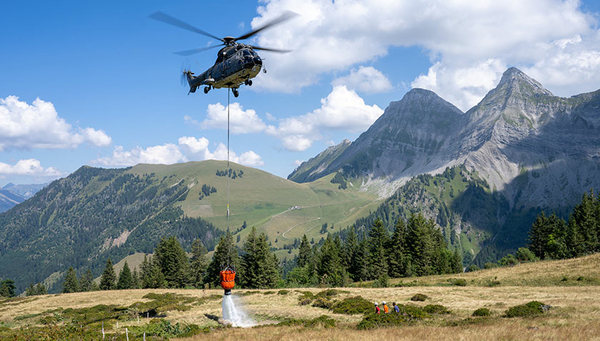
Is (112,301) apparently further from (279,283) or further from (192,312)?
(279,283)

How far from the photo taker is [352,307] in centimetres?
3759

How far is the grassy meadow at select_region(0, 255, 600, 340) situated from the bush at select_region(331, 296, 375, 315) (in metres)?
0.88

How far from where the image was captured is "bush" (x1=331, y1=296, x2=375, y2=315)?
119 feet

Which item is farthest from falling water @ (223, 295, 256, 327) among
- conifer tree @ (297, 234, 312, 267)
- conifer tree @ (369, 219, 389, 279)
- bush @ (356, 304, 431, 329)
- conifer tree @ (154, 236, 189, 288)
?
conifer tree @ (297, 234, 312, 267)

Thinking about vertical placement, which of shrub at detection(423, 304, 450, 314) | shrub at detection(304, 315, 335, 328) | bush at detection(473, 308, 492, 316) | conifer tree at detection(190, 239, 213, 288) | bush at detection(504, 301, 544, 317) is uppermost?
bush at detection(504, 301, 544, 317)

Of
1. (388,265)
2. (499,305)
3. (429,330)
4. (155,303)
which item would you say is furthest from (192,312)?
(388,265)

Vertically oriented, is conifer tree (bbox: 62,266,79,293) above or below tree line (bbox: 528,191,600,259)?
below

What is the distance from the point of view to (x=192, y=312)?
141ft

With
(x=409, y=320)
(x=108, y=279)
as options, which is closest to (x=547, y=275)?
(x=409, y=320)

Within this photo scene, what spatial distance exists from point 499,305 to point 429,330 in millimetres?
14445

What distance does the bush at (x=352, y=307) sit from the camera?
1430 inches

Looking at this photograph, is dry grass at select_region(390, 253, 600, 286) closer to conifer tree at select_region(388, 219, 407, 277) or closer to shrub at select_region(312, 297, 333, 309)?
conifer tree at select_region(388, 219, 407, 277)

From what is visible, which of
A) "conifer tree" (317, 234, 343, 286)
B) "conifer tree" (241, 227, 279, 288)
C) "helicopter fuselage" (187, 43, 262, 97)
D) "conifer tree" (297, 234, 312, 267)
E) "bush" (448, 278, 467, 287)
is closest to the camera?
"helicopter fuselage" (187, 43, 262, 97)

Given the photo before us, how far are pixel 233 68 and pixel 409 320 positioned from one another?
2449 centimetres
